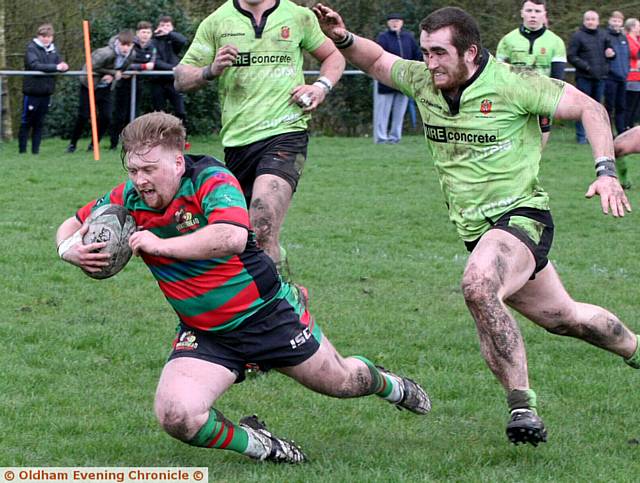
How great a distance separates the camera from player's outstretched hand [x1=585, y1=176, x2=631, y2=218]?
519 centimetres

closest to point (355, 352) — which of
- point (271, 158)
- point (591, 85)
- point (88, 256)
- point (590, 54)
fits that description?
point (271, 158)

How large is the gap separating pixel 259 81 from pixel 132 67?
12229 mm

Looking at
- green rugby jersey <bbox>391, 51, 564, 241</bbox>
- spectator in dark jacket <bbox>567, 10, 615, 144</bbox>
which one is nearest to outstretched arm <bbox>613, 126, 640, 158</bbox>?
green rugby jersey <bbox>391, 51, 564, 241</bbox>

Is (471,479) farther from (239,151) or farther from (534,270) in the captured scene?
(239,151)

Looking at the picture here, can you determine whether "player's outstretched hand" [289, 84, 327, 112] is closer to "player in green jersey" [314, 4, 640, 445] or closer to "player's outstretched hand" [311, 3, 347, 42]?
"player's outstretched hand" [311, 3, 347, 42]

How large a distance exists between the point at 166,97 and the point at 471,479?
53.0ft

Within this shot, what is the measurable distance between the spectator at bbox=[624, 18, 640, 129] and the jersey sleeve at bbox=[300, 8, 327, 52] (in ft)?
43.3

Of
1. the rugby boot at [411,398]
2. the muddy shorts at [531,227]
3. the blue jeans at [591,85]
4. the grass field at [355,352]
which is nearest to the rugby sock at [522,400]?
the grass field at [355,352]

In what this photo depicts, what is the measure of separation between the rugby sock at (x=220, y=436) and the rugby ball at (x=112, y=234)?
0.78m

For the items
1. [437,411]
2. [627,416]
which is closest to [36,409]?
[437,411]

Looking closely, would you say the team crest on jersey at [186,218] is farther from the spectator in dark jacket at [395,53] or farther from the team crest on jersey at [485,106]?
the spectator in dark jacket at [395,53]

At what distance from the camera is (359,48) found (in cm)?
645

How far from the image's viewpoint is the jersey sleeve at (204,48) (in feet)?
25.4

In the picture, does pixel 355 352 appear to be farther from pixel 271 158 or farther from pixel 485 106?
pixel 485 106
